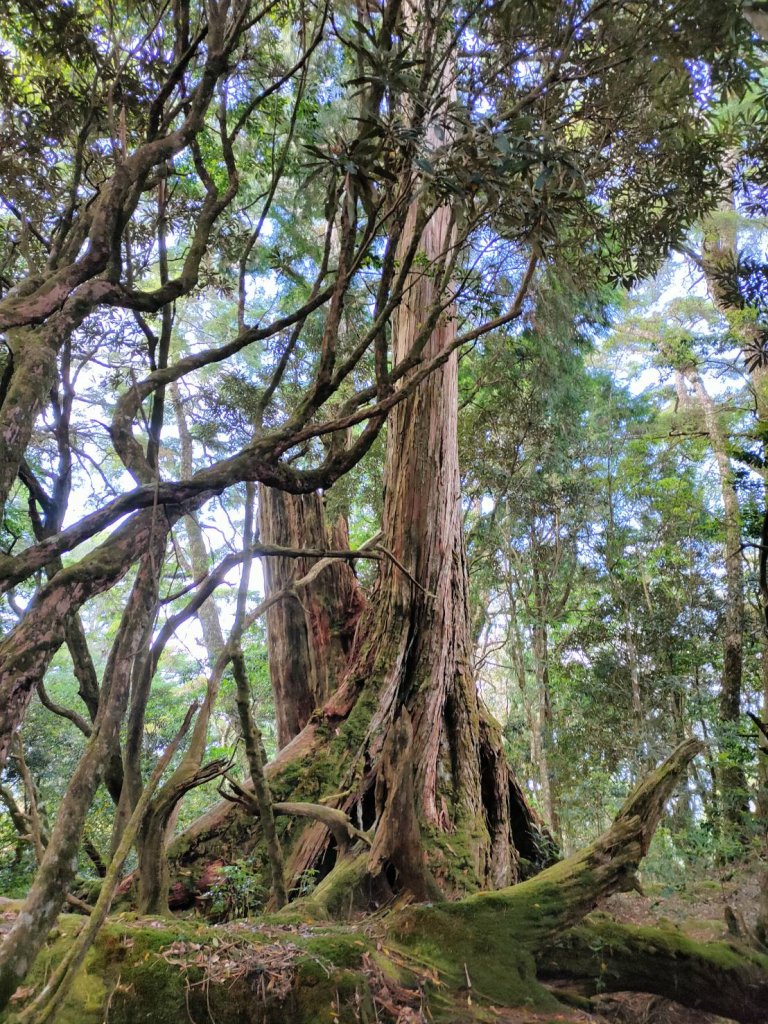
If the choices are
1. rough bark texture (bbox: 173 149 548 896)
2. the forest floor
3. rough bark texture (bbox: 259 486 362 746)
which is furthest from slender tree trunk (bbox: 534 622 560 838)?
the forest floor

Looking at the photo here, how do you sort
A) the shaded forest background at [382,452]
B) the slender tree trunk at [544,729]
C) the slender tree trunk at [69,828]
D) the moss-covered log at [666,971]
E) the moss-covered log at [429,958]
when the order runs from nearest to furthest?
the slender tree trunk at [69,828] → the moss-covered log at [429,958] → the shaded forest background at [382,452] → the moss-covered log at [666,971] → the slender tree trunk at [544,729]

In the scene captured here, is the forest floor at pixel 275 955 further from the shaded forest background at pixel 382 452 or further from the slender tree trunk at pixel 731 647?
the slender tree trunk at pixel 731 647

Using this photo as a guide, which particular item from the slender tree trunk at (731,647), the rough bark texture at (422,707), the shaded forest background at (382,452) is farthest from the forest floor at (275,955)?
the slender tree trunk at (731,647)

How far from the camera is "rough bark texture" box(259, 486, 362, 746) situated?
638 centimetres

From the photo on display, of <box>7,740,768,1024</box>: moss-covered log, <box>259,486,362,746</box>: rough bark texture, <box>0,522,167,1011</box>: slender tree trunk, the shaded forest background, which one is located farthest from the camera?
<box>259,486,362,746</box>: rough bark texture

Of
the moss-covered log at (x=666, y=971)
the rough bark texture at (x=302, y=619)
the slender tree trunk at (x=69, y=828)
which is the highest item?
the rough bark texture at (x=302, y=619)

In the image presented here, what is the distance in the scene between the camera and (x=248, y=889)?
3939 millimetres

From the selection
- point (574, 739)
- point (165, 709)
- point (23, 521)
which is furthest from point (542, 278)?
point (165, 709)

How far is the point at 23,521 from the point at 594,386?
894cm

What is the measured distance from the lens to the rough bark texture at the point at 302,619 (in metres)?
6.38

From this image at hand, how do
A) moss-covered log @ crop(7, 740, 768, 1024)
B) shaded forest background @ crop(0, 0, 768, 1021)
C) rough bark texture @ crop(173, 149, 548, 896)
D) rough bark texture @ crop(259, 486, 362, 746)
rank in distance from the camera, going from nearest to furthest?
moss-covered log @ crop(7, 740, 768, 1024)
shaded forest background @ crop(0, 0, 768, 1021)
rough bark texture @ crop(173, 149, 548, 896)
rough bark texture @ crop(259, 486, 362, 746)

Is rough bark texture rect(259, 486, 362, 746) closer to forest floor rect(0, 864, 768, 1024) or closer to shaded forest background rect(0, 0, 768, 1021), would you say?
shaded forest background rect(0, 0, 768, 1021)

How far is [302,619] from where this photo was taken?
6.64 metres

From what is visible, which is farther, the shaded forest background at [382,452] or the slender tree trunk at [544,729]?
the slender tree trunk at [544,729]
